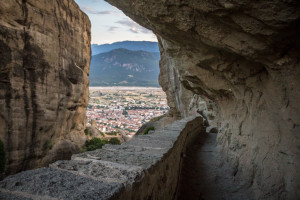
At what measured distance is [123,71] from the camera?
544 feet

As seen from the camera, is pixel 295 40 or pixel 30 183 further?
pixel 295 40

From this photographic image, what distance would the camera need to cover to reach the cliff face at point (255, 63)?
2.58 metres

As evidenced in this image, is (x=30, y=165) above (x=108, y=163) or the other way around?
the other way around

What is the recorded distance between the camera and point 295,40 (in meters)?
2.69

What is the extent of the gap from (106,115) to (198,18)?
2857 inches

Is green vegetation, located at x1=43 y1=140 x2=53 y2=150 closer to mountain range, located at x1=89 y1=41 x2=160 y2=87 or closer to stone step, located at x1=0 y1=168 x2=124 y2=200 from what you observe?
stone step, located at x1=0 y1=168 x2=124 y2=200

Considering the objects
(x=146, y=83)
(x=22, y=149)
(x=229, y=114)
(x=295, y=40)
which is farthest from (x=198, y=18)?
(x=146, y=83)

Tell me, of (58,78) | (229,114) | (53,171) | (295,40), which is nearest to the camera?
(53,171)

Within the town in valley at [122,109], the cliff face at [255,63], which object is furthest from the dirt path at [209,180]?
the town in valley at [122,109]

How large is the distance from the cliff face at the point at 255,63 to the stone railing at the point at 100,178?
5.71ft

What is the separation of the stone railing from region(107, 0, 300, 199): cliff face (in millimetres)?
1741

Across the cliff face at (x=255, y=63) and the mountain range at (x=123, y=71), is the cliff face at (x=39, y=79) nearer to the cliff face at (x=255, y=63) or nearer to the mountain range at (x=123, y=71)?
the cliff face at (x=255, y=63)

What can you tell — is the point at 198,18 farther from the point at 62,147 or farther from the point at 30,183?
the point at 62,147

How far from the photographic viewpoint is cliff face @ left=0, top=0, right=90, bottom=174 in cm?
1520
